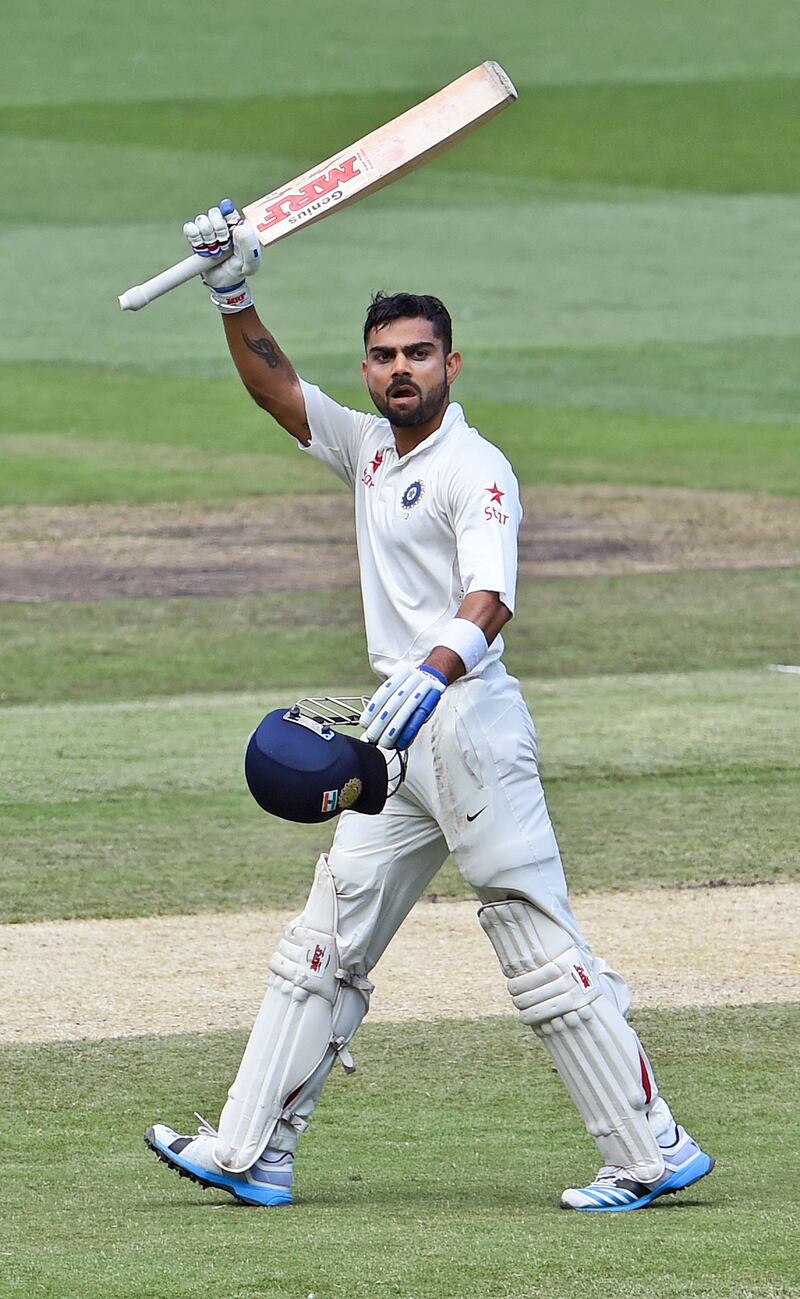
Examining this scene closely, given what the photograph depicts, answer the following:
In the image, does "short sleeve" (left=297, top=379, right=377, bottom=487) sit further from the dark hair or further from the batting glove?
the batting glove

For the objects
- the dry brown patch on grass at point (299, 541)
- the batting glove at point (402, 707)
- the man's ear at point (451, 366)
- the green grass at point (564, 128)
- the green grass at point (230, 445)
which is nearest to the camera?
the batting glove at point (402, 707)

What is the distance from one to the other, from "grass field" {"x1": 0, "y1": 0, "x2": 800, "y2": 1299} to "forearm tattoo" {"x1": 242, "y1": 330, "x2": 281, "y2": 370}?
207 cm

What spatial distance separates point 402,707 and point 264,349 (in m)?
1.32

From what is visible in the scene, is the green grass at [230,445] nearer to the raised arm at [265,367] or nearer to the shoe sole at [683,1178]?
the raised arm at [265,367]

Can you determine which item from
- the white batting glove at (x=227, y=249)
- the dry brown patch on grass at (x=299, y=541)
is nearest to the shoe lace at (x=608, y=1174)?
the white batting glove at (x=227, y=249)

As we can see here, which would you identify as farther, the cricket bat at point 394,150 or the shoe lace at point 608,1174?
the cricket bat at point 394,150

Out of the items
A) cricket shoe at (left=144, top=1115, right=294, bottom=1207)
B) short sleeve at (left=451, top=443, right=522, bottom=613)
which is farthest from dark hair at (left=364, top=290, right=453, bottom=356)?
cricket shoe at (left=144, top=1115, right=294, bottom=1207)

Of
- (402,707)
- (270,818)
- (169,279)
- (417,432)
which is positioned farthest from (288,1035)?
(270,818)

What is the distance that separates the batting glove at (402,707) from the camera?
5215 millimetres

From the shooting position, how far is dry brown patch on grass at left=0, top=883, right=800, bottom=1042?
753 cm

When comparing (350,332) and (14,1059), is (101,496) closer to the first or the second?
(350,332)

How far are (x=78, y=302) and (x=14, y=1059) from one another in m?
26.8

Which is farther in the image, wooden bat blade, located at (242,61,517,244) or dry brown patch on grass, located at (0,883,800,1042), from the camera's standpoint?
dry brown patch on grass, located at (0,883,800,1042)

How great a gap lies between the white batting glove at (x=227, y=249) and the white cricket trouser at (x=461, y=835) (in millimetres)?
1208
